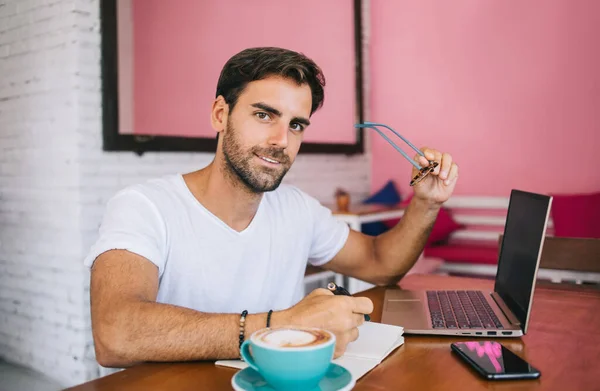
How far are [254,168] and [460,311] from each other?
591 millimetres

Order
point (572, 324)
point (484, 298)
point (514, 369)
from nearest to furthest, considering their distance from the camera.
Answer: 1. point (514, 369)
2. point (572, 324)
3. point (484, 298)

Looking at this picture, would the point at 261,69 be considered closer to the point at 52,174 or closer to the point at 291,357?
the point at 291,357

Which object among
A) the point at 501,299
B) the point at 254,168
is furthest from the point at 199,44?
the point at 501,299

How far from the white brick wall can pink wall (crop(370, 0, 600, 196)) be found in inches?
75.8

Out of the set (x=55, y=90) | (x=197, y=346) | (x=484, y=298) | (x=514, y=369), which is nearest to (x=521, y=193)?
(x=484, y=298)

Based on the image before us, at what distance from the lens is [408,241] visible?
156 cm

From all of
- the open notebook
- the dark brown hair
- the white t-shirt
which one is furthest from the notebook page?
the dark brown hair

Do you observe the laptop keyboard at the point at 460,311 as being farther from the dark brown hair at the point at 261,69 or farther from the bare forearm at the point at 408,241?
the dark brown hair at the point at 261,69

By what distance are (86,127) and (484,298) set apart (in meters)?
1.91

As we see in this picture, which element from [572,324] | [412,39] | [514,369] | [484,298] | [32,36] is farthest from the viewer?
[412,39]

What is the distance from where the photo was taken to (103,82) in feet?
8.37

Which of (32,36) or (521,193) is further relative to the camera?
(32,36)

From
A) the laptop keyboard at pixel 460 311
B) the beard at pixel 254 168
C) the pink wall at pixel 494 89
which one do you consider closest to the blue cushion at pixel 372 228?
the pink wall at pixel 494 89

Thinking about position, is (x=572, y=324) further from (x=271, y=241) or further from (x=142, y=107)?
(x=142, y=107)
